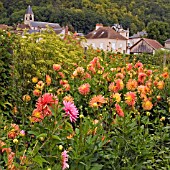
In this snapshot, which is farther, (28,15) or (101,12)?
(101,12)

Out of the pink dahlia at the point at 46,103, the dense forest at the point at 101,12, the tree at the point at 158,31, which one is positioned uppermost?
the dense forest at the point at 101,12

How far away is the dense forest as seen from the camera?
47.5 meters

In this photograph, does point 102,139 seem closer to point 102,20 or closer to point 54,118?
point 54,118

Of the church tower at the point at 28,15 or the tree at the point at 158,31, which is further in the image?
the church tower at the point at 28,15

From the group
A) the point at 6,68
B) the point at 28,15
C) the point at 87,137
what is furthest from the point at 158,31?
the point at 87,137

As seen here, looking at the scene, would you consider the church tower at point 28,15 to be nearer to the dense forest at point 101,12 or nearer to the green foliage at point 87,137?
the dense forest at point 101,12

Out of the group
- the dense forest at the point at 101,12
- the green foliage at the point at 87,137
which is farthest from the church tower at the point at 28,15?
the green foliage at the point at 87,137

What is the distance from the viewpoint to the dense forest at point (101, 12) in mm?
47500

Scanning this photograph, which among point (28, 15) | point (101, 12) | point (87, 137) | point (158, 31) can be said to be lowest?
point (158, 31)

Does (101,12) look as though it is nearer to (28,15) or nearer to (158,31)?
(28,15)

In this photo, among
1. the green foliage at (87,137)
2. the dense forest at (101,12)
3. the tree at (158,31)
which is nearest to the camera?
the green foliage at (87,137)

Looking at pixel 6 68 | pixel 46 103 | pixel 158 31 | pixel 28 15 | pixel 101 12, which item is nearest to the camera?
pixel 46 103

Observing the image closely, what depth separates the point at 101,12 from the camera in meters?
48.2

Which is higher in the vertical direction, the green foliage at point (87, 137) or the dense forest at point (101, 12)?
the dense forest at point (101, 12)
